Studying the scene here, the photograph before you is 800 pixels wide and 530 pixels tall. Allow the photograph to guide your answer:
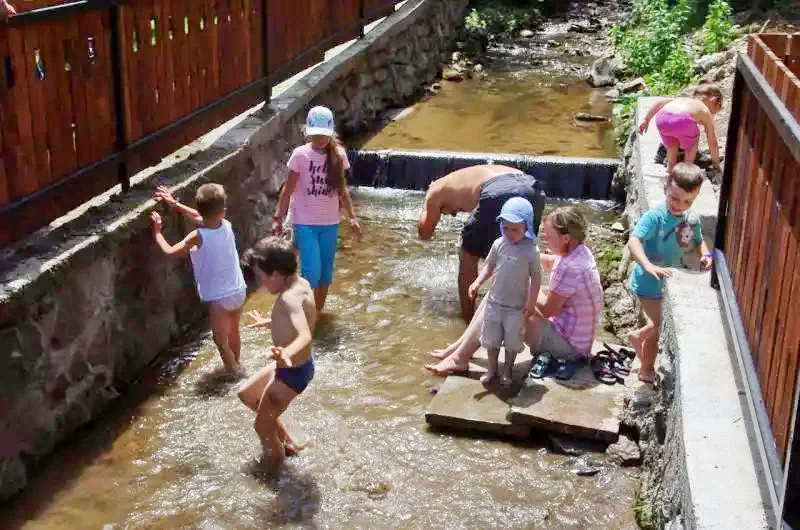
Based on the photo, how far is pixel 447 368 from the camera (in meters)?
6.22

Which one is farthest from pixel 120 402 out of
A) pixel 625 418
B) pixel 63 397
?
pixel 625 418

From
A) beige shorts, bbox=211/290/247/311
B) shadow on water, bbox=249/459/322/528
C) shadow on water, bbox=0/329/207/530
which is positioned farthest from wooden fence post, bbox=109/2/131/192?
shadow on water, bbox=249/459/322/528

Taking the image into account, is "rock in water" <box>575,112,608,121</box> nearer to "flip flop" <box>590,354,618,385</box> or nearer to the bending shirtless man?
the bending shirtless man

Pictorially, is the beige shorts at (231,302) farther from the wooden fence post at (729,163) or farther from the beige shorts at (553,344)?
the wooden fence post at (729,163)

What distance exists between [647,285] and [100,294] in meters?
3.29

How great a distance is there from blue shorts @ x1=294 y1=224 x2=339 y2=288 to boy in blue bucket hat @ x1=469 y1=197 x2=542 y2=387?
155 cm

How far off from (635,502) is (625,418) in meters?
0.67

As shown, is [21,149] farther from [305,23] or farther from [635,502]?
[305,23]

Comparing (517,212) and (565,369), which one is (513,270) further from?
(565,369)

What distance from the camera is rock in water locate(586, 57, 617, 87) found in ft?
50.3

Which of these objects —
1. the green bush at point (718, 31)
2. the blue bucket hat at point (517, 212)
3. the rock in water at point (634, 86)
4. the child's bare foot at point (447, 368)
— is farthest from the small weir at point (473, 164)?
the blue bucket hat at point (517, 212)

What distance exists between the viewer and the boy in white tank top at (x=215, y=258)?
594cm

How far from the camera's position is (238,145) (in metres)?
7.68

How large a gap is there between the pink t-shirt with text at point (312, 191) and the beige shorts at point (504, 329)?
1657mm
